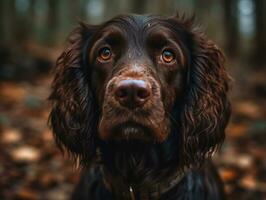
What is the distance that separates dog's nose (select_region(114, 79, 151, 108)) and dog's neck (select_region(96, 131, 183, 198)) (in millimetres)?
628

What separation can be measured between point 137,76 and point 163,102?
320 mm

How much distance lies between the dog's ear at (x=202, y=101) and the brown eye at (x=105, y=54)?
→ 24.0 inches

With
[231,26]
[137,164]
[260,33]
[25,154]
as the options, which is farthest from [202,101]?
[231,26]

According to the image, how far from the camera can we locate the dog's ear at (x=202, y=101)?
3.90 metres

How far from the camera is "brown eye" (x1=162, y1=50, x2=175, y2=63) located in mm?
3699

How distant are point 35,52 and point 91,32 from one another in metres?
6.93

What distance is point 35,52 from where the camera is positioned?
1089 cm

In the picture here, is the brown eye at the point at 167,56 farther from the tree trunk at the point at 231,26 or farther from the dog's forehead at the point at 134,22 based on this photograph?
the tree trunk at the point at 231,26

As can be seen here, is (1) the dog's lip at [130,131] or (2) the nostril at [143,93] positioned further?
(1) the dog's lip at [130,131]

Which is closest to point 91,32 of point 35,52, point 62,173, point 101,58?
point 101,58

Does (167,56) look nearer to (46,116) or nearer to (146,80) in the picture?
(146,80)

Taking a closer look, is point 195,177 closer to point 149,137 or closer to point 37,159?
point 149,137

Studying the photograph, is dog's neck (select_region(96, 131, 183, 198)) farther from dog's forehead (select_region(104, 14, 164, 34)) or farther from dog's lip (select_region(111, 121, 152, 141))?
dog's forehead (select_region(104, 14, 164, 34))

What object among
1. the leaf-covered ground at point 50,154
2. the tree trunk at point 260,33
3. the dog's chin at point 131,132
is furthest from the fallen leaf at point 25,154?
the tree trunk at point 260,33
